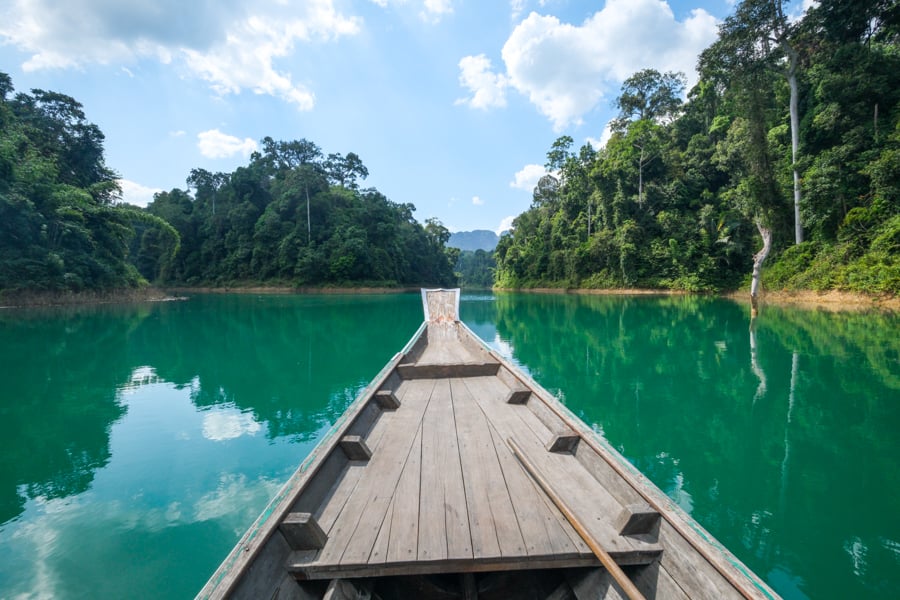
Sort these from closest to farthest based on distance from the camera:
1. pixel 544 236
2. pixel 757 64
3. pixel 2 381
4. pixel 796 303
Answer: pixel 2 381
pixel 796 303
pixel 757 64
pixel 544 236

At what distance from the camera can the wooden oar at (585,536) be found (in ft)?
4.23

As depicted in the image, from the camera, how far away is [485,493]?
6.75ft

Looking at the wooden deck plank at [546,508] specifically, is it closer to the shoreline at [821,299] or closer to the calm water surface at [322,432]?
the calm water surface at [322,432]

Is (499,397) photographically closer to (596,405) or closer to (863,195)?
(596,405)

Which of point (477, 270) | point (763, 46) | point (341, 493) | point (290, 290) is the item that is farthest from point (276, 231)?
point (477, 270)

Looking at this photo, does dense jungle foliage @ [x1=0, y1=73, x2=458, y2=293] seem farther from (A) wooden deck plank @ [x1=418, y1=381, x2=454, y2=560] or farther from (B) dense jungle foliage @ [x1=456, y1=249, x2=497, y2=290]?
(A) wooden deck plank @ [x1=418, y1=381, x2=454, y2=560]

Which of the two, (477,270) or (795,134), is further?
(477,270)

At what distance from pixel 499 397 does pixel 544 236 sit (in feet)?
122

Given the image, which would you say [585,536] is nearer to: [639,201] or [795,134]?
[795,134]

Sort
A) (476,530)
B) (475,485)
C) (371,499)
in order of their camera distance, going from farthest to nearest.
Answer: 1. (475,485)
2. (371,499)
3. (476,530)

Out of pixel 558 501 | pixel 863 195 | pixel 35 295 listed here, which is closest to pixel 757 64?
pixel 863 195

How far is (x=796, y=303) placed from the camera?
57.6ft

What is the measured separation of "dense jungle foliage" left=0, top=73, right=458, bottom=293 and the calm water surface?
12.4m

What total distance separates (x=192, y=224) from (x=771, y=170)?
47.8 metres
